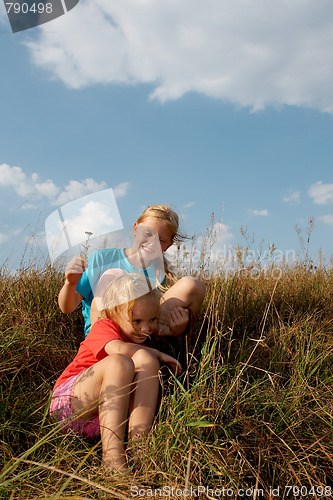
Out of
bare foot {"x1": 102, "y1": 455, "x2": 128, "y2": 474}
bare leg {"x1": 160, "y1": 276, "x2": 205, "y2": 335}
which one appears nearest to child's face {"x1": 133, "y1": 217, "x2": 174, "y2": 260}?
bare leg {"x1": 160, "y1": 276, "x2": 205, "y2": 335}

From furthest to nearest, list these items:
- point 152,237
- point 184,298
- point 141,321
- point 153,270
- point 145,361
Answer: point 153,270, point 152,237, point 184,298, point 141,321, point 145,361

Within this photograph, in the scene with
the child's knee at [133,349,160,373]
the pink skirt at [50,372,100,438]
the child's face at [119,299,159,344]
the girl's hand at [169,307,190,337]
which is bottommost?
the pink skirt at [50,372,100,438]

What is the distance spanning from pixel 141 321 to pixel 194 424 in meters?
0.69

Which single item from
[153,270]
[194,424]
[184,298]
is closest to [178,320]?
[184,298]

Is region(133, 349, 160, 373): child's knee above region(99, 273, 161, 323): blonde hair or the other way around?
the other way around

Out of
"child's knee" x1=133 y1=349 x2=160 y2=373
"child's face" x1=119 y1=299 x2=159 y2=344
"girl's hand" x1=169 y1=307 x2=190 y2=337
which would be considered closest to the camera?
"child's knee" x1=133 y1=349 x2=160 y2=373

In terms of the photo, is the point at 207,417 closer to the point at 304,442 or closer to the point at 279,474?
the point at 279,474

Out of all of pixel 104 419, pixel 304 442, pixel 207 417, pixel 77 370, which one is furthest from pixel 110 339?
pixel 304 442

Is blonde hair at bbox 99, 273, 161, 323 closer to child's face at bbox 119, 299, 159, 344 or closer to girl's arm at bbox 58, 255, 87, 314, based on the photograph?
child's face at bbox 119, 299, 159, 344

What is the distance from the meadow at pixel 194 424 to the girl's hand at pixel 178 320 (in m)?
0.13

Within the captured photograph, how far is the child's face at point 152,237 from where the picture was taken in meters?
2.95

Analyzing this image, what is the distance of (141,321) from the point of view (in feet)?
7.32

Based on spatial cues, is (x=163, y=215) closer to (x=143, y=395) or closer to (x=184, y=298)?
(x=184, y=298)

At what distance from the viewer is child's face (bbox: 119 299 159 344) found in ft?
7.21
